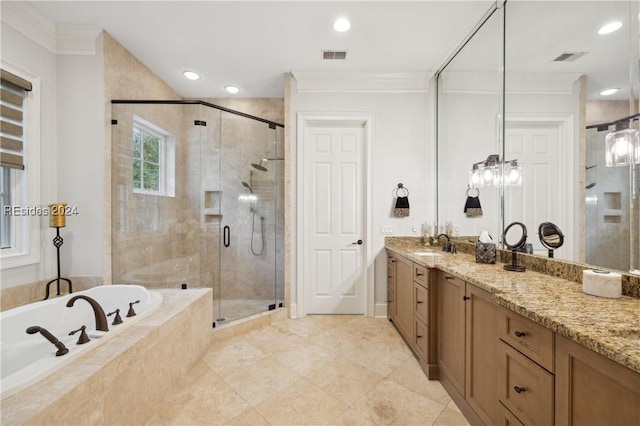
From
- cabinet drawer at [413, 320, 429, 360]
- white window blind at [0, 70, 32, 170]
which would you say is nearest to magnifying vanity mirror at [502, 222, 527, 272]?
cabinet drawer at [413, 320, 429, 360]

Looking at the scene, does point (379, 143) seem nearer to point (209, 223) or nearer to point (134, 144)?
point (209, 223)

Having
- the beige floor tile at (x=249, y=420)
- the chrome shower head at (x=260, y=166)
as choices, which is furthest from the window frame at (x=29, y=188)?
the beige floor tile at (x=249, y=420)

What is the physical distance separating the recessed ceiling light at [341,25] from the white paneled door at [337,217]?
3.43 feet

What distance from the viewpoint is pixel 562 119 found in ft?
4.91

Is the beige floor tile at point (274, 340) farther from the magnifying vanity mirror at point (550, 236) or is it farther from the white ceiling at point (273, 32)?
the white ceiling at point (273, 32)

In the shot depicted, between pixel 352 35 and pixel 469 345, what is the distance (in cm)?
268

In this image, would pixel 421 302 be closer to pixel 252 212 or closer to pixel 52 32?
pixel 252 212

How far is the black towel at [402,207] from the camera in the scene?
310cm

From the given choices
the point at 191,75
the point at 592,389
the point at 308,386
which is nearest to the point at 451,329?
the point at 592,389

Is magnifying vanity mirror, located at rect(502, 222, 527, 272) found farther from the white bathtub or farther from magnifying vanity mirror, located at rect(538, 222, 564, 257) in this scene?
the white bathtub

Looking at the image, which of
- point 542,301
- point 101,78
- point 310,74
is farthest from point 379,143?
point 101,78

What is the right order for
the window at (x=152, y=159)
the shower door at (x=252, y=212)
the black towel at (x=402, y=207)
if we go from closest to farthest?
1. the window at (x=152, y=159)
2. the black towel at (x=402, y=207)
3. the shower door at (x=252, y=212)

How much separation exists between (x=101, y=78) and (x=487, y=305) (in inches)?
142

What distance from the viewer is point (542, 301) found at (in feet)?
3.67
